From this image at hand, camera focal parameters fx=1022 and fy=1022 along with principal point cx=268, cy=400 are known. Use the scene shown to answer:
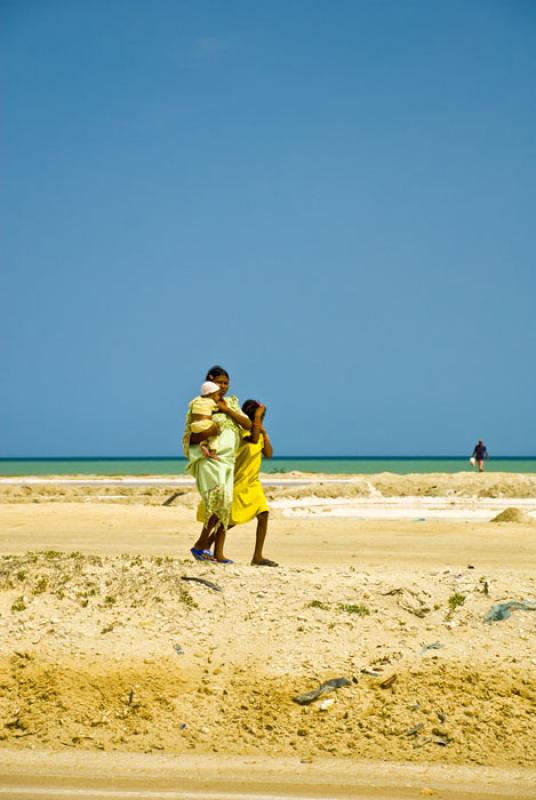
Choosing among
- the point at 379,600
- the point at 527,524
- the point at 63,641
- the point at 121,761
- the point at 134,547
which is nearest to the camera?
the point at 121,761

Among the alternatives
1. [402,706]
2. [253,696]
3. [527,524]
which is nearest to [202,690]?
[253,696]

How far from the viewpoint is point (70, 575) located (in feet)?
28.8

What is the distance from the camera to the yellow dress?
10.1 meters

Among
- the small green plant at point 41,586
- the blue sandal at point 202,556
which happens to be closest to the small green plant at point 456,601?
the blue sandal at point 202,556

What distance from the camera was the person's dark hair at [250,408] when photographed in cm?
1044

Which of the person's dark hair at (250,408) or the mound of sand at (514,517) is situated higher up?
the person's dark hair at (250,408)

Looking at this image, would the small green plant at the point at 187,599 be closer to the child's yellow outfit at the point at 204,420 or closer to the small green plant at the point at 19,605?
the small green plant at the point at 19,605

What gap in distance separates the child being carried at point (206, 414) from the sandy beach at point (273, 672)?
45.5 inches

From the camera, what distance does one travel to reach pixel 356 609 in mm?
8141

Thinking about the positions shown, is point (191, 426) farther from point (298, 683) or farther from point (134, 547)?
point (134, 547)

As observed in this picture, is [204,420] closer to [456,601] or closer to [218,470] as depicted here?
[218,470]

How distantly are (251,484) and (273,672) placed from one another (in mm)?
3134

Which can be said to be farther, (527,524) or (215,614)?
(527,524)

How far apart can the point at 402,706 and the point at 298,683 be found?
0.76m
